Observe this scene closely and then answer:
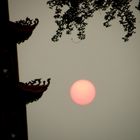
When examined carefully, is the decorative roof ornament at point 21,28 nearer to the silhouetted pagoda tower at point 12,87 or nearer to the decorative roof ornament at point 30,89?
the silhouetted pagoda tower at point 12,87

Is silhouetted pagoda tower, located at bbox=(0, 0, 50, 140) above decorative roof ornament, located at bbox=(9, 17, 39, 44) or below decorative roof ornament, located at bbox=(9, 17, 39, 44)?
below

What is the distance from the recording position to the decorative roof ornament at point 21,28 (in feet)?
34.2

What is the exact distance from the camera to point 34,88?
33.9ft

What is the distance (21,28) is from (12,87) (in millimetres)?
2034

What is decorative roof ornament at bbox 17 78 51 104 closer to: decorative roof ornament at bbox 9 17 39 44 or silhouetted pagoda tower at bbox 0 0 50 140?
silhouetted pagoda tower at bbox 0 0 50 140

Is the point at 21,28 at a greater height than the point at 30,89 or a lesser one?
greater

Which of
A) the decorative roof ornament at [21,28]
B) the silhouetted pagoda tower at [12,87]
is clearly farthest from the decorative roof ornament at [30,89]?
the decorative roof ornament at [21,28]

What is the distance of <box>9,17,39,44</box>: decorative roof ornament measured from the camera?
411 inches

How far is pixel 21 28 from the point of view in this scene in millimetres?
10547

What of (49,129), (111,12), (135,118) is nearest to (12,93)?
(111,12)

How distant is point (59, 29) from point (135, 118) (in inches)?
4203

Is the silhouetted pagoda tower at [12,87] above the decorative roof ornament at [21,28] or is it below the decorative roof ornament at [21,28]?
below

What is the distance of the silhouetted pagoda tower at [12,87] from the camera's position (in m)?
9.95

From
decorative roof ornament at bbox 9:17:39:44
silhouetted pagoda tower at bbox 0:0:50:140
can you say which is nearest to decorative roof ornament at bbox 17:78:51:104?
silhouetted pagoda tower at bbox 0:0:50:140
